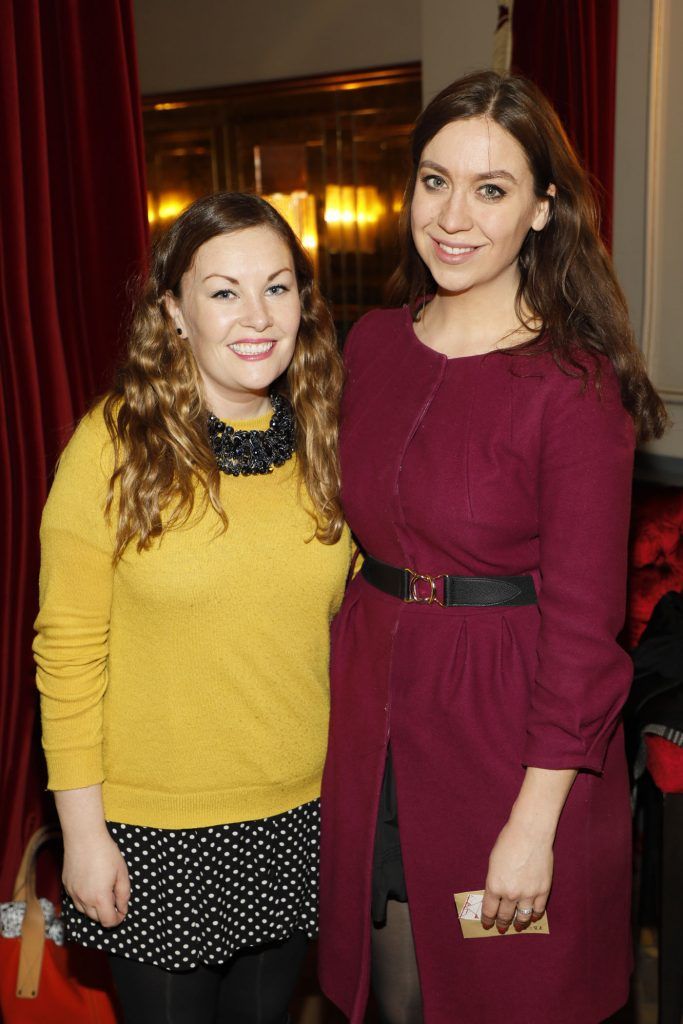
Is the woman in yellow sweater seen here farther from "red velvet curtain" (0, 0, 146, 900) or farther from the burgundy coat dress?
"red velvet curtain" (0, 0, 146, 900)

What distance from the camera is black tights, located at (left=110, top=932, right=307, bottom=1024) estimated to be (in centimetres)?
168

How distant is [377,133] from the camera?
6156 millimetres

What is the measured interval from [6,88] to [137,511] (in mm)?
833

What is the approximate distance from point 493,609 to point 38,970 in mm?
1173

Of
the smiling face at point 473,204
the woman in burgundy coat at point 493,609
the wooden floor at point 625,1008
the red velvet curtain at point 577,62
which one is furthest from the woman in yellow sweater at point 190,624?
the red velvet curtain at point 577,62

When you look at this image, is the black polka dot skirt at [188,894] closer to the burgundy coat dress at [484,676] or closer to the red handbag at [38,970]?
the burgundy coat dress at [484,676]

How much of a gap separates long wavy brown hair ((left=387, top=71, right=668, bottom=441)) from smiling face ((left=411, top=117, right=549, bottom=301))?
0.02 meters

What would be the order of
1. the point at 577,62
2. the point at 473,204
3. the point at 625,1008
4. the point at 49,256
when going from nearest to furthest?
the point at 473,204, the point at 49,256, the point at 625,1008, the point at 577,62

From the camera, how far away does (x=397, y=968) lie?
1783 millimetres

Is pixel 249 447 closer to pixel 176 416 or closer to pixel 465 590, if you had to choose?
pixel 176 416

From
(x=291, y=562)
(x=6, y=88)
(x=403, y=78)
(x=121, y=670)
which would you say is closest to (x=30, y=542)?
(x=121, y=670)

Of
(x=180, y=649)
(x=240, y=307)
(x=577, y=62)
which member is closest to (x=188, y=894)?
(x=180, y=649)

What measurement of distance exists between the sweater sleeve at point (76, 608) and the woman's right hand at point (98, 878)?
0.31 feet

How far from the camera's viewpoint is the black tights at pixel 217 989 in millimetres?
1683
